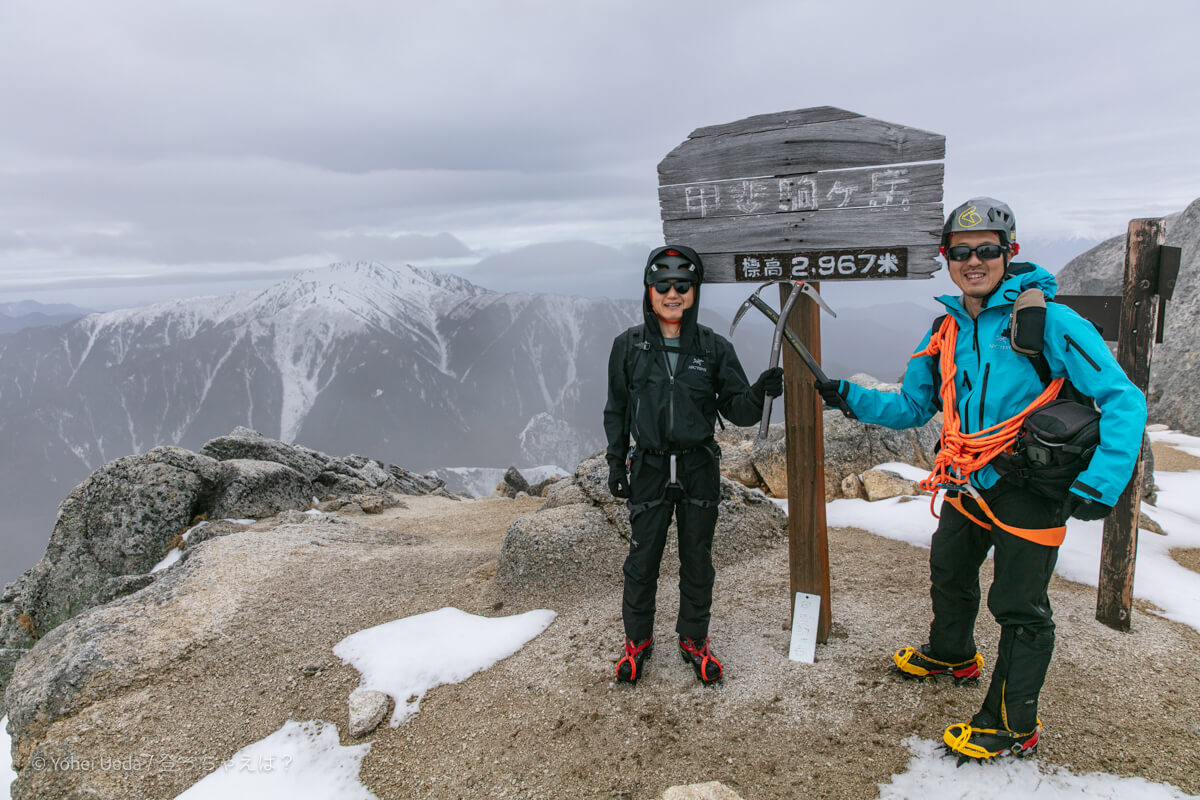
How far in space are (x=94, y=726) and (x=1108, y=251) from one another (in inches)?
1904

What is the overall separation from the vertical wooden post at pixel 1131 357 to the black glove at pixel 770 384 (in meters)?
3.71

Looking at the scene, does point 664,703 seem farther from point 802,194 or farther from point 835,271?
point 802,194

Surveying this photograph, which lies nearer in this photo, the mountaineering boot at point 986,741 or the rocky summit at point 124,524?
the mountaineering boot at point 986,741

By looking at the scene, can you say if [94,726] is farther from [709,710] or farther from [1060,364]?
[1060,364]

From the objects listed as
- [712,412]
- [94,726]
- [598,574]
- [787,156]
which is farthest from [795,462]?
[94,726]

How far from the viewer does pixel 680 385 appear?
17.8 ft

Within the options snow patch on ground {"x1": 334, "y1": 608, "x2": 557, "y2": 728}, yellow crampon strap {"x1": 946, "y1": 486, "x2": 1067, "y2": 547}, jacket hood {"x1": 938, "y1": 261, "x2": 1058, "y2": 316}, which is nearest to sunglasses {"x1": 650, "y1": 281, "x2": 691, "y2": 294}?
jacket hood {"x1": 938, "y1": 261, "x2": 1058, "y2": 316}

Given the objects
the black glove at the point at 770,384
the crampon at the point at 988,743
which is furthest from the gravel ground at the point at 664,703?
the black glove at the point at 770,384

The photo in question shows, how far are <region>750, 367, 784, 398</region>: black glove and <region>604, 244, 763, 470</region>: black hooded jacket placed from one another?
0.11m

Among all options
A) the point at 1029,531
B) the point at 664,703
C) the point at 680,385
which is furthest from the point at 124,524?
the point at 1029,531

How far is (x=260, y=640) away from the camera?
727 cm

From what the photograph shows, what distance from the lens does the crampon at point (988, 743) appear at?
432 centimetres

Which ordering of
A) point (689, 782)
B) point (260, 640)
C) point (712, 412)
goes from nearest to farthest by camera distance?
point (689, 782) → point (712, 412) → point (260, 640)

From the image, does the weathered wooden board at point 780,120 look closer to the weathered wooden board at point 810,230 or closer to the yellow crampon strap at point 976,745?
the weathered wooden board at point 810,230
